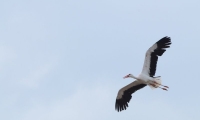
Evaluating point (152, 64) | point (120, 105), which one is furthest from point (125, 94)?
point (152, 64)

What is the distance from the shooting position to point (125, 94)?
45.3 metres

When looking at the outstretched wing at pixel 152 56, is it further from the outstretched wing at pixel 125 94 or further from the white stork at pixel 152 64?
the outstretched wing at pixel 125 94

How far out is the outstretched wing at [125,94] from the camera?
44844 millimetres

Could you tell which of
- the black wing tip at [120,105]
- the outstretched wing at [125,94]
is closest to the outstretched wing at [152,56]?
the outstretched wing at [125,94]

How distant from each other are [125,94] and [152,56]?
3150 mm

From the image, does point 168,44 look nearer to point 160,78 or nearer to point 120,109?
point 160,78

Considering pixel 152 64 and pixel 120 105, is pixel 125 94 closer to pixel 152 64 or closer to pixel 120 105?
pixel 120 105

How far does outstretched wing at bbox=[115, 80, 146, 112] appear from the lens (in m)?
44.8

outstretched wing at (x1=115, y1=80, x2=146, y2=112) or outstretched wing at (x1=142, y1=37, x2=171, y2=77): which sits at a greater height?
outstretched wing at (x1=142, y1=37, x2=171, y2=77)

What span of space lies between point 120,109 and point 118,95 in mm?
875

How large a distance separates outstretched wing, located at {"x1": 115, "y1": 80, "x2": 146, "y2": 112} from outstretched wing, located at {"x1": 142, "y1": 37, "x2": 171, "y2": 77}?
110 centimetres

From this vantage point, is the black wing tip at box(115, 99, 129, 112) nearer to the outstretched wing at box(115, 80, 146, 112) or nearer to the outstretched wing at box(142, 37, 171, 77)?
the outstretched wing at box(115, 80, 146, 112)

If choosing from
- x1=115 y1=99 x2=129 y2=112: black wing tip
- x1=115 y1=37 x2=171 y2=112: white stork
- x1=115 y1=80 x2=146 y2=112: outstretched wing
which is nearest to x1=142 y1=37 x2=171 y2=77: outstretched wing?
x1=115 y1=37 x2=171 y2=112: white stork

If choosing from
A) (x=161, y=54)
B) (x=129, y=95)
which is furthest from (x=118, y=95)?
(x=161, y=54)
